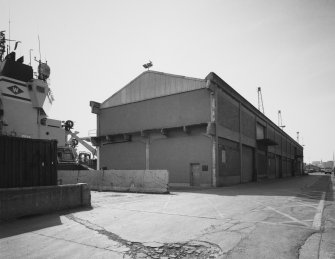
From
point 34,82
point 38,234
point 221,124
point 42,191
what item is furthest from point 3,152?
point 221,124

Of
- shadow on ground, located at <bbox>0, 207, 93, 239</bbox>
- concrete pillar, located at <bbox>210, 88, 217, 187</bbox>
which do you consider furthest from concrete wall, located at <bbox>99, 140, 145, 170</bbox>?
shadow on ground, located at <bbox>0, 207, 93, 239</bbox>

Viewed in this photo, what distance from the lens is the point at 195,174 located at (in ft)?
76.5

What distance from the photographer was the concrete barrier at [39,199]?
8.31m

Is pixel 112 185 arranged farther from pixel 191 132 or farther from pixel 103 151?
pixel 103 151

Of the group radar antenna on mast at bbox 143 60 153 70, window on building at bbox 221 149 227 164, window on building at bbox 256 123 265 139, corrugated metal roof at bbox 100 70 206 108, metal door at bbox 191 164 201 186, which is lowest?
metal door at bbox 191 164 201 186

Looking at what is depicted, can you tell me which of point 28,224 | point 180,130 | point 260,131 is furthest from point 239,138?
point 28,224

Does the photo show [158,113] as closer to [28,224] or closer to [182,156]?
[182,156]

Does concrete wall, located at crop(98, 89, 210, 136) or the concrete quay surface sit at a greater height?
concrete wall, located at crop(98, 89, 210, 136)

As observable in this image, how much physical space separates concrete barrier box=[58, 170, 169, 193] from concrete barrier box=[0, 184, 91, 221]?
6.68 meters

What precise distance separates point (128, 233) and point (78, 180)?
53.3 feet

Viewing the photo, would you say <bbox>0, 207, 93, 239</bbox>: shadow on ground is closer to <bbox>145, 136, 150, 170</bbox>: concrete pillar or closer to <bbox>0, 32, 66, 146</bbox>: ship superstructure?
<bbox>0, 32, 66, 146</bbox>: ship superstructure

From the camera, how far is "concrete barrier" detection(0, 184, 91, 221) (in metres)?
8.31

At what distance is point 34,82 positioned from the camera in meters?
19.9

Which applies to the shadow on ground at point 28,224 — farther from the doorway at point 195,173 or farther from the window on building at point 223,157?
the window on building at point 223,157
